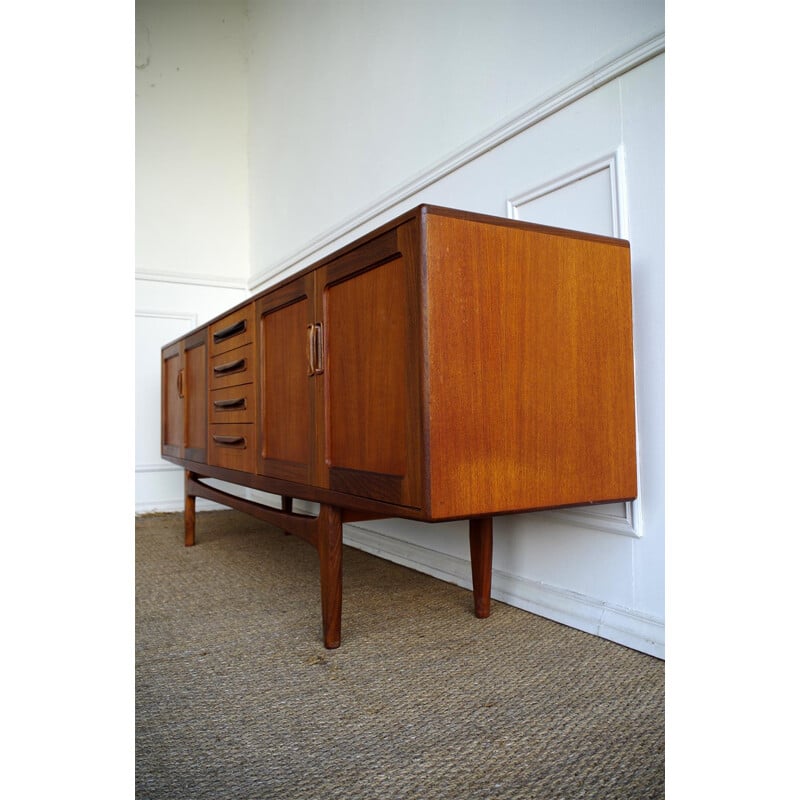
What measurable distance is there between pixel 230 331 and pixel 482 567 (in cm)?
74

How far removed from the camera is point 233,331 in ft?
4.82

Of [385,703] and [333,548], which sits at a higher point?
[333,548]

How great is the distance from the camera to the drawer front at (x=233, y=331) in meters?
1.37

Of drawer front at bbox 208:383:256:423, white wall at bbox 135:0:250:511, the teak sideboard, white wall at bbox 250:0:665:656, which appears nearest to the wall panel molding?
white wall at bbox 250:0:665:656

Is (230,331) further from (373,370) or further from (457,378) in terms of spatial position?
(457,378)

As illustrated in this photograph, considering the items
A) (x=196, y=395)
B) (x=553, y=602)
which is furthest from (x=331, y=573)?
(x=196, y=395)

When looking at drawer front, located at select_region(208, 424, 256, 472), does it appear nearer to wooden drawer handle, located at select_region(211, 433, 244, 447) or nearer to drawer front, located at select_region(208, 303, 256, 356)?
wooden drawer handle, located at select_region(211, 433, 244, 447)

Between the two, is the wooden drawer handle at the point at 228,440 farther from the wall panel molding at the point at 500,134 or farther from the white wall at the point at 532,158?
the wall panel molding at the point at 500,134

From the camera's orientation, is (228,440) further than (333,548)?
Yes

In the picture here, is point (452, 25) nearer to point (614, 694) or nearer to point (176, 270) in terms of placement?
point (614, 694)

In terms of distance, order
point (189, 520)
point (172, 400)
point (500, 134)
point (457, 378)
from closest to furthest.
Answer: point (457, 378) < point (500, 134) < point (189, 520) < point (172, 400)

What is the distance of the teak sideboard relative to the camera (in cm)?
79

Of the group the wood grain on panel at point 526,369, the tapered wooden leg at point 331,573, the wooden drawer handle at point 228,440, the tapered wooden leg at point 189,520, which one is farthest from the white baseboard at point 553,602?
the tapered wooden leg at point 189,520
